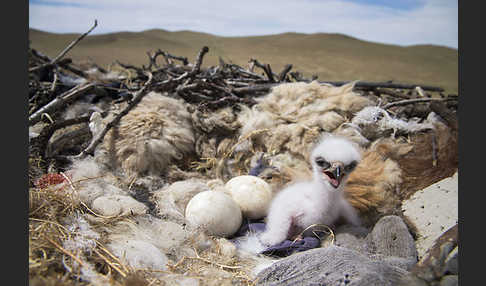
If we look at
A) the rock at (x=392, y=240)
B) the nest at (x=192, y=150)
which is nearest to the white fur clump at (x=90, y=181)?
the nest at (x=192, y=150)

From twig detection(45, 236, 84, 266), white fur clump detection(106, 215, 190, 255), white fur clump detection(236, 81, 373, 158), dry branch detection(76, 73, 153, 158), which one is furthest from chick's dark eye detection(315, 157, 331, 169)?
dry branch detection(76, 73, 153, 158)

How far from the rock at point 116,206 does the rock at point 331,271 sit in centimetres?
65

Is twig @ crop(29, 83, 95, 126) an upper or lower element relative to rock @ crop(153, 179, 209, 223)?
upper

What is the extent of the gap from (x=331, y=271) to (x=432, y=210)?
0.85 meters

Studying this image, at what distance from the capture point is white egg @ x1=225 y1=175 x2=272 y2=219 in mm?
1604

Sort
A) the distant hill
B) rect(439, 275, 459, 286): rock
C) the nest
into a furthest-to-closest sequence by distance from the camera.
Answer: the distant hill
the nest
rect(439, 275, 459, 286): rock

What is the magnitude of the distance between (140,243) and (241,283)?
0.38 meters

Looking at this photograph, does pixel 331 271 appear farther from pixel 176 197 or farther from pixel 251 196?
pixel 176 197

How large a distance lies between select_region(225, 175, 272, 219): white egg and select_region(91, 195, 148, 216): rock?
0.43 m

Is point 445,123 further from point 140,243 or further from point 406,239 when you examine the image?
point 140,243

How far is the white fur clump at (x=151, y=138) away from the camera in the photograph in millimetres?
1882

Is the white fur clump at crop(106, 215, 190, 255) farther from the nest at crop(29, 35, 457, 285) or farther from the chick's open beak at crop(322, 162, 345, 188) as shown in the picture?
the chick's open beak at crop(322, 162, 345, 188)

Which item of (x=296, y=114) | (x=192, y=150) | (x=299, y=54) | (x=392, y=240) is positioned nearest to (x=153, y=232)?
(x=192, y=150)

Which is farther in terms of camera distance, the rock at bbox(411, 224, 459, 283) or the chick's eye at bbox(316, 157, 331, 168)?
the chick's eye at bbox(316, 157, 331, 168)
